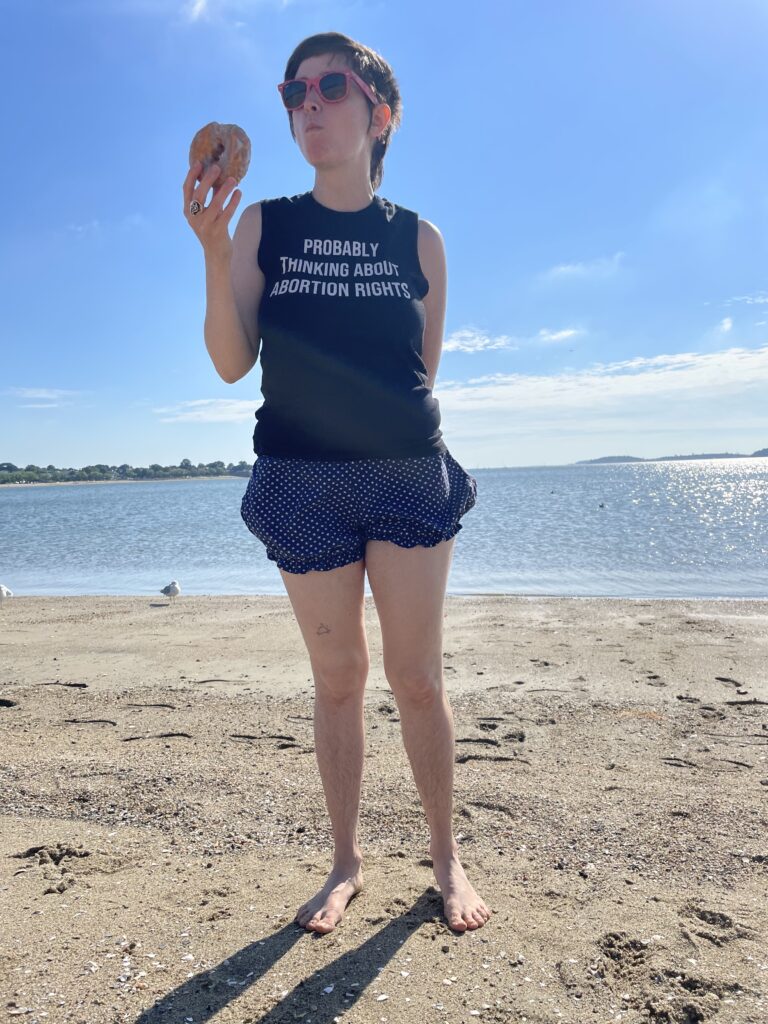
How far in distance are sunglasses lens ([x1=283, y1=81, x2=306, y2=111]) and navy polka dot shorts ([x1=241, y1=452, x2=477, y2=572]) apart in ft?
Result: 3.51

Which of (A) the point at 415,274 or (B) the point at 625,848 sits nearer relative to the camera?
(A) the point at 415,274

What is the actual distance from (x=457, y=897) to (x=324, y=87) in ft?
7.91

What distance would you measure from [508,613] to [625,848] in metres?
6.21

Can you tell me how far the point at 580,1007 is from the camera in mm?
1812

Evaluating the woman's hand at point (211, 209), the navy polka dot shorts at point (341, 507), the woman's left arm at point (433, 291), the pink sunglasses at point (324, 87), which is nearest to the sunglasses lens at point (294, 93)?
the pink sunglasses at point (324, 87)

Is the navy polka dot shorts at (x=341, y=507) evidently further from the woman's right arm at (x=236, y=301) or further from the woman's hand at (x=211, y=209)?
the woman's hand at (x=211, y=209)

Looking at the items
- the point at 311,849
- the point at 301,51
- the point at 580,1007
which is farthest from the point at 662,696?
the point at 301,51

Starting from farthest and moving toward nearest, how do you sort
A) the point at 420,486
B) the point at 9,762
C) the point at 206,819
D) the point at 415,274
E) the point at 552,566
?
1. the point at 552,566
2. the point at 9,762
3. the point at 206,819
4. the point at 415,274
5. the point at 420,486

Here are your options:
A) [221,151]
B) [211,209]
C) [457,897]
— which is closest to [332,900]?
[457,897]

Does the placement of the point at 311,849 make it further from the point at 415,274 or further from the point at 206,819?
the point at 415,274

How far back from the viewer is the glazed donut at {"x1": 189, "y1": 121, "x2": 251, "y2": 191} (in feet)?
6.89

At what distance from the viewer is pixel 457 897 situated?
2.24 meters

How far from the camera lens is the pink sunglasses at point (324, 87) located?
7.33 ft

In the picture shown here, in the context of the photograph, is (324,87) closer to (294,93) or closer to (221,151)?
(294,93)
